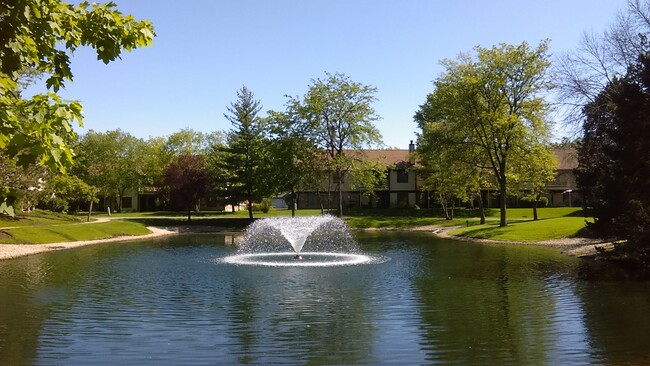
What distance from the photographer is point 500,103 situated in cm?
4731

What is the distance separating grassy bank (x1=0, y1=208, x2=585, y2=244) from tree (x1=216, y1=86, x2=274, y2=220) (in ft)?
12.2

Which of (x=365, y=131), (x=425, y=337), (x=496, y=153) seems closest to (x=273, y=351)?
(x=425, y=337)

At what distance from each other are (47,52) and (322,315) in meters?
10.1

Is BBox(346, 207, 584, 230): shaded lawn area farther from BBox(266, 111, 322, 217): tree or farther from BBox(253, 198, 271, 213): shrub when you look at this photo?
BBox(253, 198, 271, 213): shrub

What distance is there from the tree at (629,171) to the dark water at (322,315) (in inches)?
108

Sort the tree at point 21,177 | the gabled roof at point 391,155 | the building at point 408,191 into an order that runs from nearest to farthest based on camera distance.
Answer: the tree at point 21,177
the building at point 408,191
the gabled roof at point 391,155

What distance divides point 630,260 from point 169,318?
19.9 meters

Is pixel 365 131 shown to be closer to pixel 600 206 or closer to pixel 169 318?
pixel 600 206

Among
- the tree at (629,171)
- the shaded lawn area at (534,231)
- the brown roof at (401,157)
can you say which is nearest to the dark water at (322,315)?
the tree at (629,171)

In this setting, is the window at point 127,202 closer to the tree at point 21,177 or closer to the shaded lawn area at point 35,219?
the shaded lawn area at point 35,219

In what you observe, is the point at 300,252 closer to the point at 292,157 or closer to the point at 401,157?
the point at 292,157

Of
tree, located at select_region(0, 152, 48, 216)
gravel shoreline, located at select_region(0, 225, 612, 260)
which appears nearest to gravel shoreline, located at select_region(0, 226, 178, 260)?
gravel shoreline, located at select_region(0, 225, 612, 260)

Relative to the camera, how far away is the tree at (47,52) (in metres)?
5.33

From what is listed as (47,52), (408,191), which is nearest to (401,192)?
(408,191)
